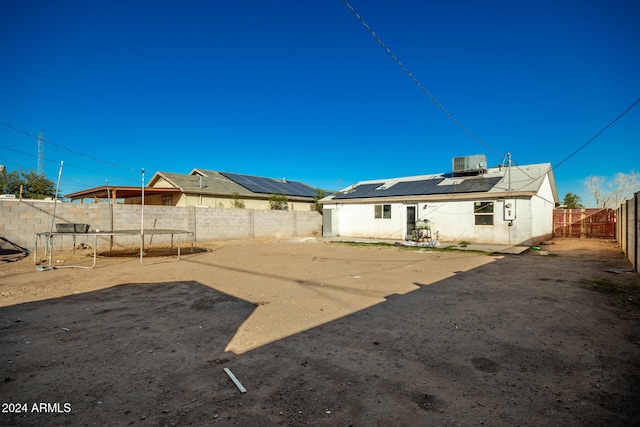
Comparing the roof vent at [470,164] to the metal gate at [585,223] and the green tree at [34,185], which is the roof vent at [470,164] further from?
the green tree at [34,185]

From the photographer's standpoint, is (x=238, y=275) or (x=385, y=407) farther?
(x=238, y=275)


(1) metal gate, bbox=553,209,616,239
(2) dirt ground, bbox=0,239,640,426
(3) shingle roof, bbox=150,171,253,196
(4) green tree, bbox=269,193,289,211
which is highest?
(3) shingle roof, bbox=150,171,253,196

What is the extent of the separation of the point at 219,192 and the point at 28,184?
60.8 ft

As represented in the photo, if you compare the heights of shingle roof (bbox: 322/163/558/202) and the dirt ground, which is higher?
shingle roof (bbox: 322/163/558/202)

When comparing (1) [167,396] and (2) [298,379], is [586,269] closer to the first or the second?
(2) [298,379]

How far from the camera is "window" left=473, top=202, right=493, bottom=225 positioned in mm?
15277

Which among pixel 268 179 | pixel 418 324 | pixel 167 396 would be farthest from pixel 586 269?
pixel 268 179

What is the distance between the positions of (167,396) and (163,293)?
13.2ft

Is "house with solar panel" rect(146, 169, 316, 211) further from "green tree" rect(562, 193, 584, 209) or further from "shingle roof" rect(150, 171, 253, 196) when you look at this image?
"green tree" rect(562, 193, 584, 209)

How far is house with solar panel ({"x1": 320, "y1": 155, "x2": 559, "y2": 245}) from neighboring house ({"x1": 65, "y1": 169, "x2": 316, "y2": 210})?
6102 millimetres

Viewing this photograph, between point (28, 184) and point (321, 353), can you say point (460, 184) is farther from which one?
point (28, 184)

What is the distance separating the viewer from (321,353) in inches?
132

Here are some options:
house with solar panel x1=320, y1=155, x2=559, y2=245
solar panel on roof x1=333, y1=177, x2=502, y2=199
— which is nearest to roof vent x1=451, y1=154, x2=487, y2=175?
house with solar panel x1=320, y1=155, x2=559, y2=245

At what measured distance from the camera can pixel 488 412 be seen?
90.4 inches
